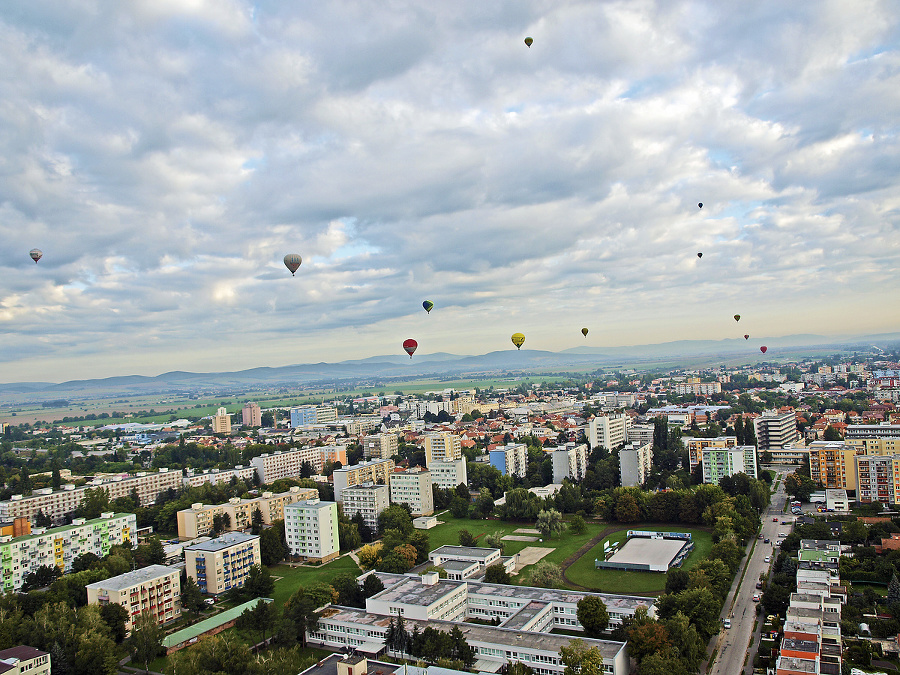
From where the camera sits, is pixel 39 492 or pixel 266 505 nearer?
pixel 266 505

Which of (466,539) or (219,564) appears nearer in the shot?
(219,564)

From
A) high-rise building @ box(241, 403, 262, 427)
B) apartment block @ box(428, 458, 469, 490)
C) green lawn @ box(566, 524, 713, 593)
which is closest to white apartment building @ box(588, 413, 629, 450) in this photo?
apartment block @ box(428, 458, 469, 490)

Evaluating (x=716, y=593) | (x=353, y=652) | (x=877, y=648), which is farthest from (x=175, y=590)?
(x=877, y=648)

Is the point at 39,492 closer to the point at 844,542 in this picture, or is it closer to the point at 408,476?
the point at 408,476

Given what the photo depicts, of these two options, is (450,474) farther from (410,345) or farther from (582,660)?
(582,660)

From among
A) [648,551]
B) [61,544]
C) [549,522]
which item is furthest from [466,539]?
[61,544]

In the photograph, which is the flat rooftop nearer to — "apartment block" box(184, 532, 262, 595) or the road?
the road
